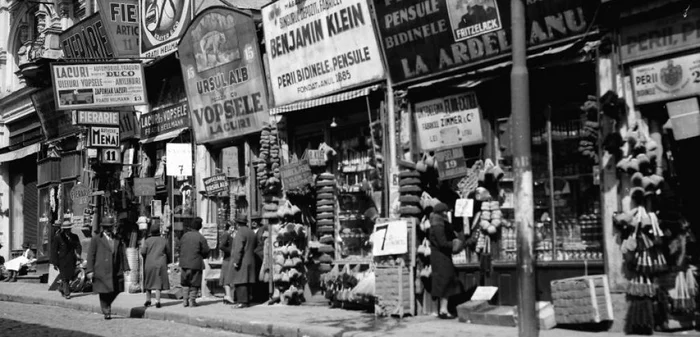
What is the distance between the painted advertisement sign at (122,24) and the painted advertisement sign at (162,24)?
0.60 metres

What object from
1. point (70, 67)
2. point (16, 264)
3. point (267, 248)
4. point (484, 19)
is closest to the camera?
point (484, 19)

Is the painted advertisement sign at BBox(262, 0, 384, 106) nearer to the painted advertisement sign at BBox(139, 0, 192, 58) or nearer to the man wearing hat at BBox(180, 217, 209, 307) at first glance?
the man wearing hat at BBox(180, 217, 209, 307)

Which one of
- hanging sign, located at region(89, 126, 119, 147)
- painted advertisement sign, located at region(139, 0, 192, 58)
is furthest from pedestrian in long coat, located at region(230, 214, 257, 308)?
hanging sign, located at region(89, 126, 119, 147)

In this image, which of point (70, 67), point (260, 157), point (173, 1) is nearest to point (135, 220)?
point (70, 67)

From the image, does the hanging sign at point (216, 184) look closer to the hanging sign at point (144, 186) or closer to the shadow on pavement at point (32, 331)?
the hanging sign at point (144, 186)

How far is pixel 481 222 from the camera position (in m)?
14.0

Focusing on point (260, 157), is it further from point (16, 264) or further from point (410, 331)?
point (16, 264)

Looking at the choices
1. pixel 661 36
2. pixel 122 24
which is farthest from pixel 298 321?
pixel 122 24

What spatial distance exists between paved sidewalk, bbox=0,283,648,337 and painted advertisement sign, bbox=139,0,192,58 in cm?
671

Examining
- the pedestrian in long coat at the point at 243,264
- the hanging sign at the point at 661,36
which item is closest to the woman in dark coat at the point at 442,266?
the hanging sign at the point at 661,36

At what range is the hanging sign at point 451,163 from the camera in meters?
14.5

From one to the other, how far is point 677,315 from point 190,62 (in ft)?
45.0

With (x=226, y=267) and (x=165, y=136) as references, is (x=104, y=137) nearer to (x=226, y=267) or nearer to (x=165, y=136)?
(x=165, y=136)

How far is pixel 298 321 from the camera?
47.3 feet
